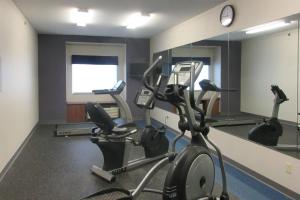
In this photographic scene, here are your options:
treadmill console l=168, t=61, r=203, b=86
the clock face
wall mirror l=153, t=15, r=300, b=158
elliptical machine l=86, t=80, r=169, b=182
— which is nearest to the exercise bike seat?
elliptical machine l=86, t=80, r=169, b=182

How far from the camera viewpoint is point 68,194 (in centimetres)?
317

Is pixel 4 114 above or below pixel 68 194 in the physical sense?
above

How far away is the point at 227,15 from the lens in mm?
4238

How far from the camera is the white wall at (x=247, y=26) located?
310cm

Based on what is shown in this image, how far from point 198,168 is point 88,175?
5.72 feet

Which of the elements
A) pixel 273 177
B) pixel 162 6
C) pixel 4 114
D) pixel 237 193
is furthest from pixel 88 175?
pixel 162 6

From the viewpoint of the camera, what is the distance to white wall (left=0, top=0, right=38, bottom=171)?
3.78 m

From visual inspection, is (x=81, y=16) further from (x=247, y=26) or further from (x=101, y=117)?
(x=247, y=26)

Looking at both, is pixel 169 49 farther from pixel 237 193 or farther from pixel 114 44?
pixel 237 193

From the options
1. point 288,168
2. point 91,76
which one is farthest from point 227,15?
point 91,76

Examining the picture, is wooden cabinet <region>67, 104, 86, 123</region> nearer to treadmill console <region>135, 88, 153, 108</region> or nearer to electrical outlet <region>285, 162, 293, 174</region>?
treadmill console <region>135, 88, 153, 108</region>

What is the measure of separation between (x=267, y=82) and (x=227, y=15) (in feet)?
3.87

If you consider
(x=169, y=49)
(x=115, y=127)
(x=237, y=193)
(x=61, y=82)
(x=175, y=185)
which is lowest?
(x=237, y=193)

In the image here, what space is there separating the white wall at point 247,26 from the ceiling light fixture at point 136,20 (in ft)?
2.94
